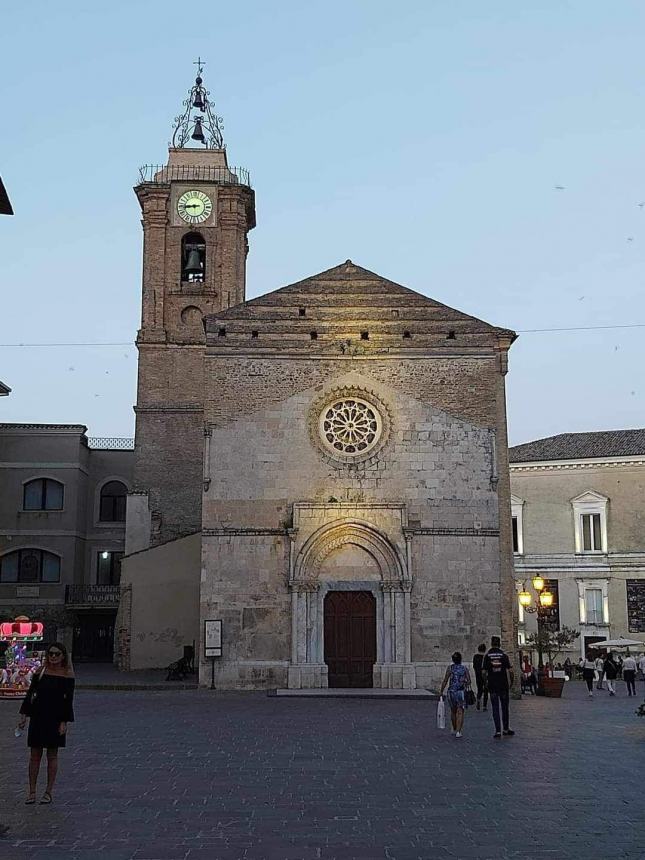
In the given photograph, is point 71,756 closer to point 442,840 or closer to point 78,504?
point 442,840

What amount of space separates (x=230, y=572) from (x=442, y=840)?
18.1 metres

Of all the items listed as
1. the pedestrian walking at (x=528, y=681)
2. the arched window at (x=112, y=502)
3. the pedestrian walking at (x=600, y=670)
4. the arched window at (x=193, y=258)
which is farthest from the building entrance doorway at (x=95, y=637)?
the pedestrian walking at (x=600, y=670)

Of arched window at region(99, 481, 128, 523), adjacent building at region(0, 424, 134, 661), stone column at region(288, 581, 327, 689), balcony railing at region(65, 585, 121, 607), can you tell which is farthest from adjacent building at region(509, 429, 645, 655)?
stone column at region(288, 581, 327, 689)

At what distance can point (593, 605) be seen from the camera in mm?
42031

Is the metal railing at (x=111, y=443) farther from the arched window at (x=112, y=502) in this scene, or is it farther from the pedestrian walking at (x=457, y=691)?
the pedestrian walking at (x=457, y=691)

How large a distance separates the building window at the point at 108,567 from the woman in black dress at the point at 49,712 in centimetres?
3119

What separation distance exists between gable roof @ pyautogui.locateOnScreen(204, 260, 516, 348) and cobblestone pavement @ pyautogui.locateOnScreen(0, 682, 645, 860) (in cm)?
1243

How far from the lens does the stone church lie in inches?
1002

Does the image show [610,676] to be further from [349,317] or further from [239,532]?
[349,317]

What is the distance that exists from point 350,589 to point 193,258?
1683cm

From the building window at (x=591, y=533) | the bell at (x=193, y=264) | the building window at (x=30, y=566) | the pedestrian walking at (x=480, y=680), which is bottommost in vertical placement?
the pedestrian walking at (x=480, y=680)

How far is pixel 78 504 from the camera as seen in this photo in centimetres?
3972

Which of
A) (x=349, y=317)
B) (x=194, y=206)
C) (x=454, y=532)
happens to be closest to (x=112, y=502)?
(x=194, y=206)

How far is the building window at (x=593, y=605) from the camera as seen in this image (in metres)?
41.8
